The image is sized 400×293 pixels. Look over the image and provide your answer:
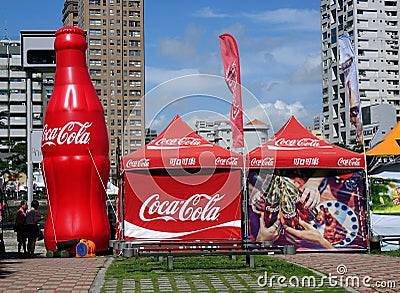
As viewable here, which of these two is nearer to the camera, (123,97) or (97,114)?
(97,114)

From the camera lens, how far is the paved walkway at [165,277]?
1010 centimetres

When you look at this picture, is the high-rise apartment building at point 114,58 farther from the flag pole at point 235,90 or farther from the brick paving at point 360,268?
the brick paving at point 360,268

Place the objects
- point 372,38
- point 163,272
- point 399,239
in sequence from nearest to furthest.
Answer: point 163,272 < point 399,239 < point 372,38

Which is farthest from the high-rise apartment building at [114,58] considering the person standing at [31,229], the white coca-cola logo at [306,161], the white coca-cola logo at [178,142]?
the white coca-cola logo at [306,161]

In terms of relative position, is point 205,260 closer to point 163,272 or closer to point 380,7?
point 163,272

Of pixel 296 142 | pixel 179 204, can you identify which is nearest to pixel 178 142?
pixel 179 204

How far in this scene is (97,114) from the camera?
56.9ft

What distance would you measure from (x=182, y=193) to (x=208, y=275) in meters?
5.77

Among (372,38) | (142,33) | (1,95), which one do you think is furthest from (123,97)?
(372,38)

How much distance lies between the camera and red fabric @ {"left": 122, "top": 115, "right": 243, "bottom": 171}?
54.8 feet

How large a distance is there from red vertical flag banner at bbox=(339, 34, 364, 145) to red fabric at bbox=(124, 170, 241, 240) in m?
3.39

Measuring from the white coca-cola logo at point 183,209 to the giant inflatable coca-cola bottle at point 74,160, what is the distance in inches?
48.7

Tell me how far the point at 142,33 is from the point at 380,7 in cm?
4666

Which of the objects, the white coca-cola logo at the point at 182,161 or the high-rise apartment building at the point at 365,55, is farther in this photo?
the high-rise apartment building at the point at 365,55
